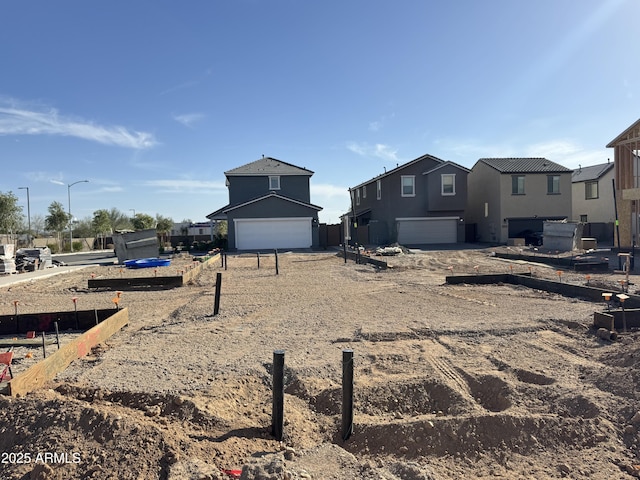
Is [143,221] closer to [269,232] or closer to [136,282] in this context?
[269,232]

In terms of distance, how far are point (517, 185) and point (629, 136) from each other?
887cm

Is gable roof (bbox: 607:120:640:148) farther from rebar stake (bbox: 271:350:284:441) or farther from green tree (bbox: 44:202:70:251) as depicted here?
green tree (bbox: 44:202:70:251)

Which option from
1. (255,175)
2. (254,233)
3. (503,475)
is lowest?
(503,475)

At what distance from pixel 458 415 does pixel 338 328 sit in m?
3.47

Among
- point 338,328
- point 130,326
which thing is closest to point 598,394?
point 338,328

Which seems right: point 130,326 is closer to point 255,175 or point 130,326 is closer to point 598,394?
Result: point 598,394

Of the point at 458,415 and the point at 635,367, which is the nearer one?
the point at 458,415

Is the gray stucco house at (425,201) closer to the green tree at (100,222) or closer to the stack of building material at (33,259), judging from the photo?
the stack of building material at (33,259)

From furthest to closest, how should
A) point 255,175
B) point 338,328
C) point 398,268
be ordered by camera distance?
point 255,175 < point 398,268 < point 338,328

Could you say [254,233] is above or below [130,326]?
above

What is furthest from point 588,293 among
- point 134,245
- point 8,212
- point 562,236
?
point 8,212

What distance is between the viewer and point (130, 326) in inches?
313

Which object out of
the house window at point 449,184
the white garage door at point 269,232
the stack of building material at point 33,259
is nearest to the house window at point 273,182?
the white garage door at point 269,232

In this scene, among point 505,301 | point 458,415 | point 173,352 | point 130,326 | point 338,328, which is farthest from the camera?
point 505,301
